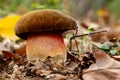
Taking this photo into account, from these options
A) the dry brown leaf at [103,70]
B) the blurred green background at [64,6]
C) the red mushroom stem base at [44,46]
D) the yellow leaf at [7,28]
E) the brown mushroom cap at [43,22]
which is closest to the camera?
the dry brown leaf at [103,70]

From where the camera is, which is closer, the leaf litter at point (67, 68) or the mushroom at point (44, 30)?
the leaf litter at point (67, 68)

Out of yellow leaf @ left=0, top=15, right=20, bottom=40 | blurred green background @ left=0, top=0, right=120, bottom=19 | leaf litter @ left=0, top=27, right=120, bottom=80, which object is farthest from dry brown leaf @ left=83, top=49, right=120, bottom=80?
yellow leaf @ left=0, top=15, right=20, bottom=40

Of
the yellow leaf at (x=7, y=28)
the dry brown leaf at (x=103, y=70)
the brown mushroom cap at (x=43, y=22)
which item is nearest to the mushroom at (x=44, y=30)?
the brown mushroom cap at (x=43, y=22)

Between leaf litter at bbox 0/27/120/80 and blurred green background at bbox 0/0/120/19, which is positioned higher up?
blurred green background at bbox 0/0/120/19

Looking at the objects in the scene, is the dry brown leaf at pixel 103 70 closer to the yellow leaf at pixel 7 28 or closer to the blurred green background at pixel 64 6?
the blurred green background at pixel 64 6

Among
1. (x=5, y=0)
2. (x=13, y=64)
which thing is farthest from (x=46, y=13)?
(x=5, y=0)

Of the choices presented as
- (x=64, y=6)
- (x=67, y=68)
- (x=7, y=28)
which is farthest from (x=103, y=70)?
(x=64, y=6)

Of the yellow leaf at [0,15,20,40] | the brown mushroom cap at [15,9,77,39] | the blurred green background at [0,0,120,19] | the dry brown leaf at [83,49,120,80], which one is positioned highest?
the blurred green background at [0,0,120,19]

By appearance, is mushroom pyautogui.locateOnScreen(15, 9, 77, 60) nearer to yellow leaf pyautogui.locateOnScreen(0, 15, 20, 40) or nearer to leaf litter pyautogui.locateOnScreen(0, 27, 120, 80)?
leaf litter pyautogui.locateOnScreen(0, 27, 120, 80)

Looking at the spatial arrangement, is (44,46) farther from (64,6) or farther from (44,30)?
(64,6)
